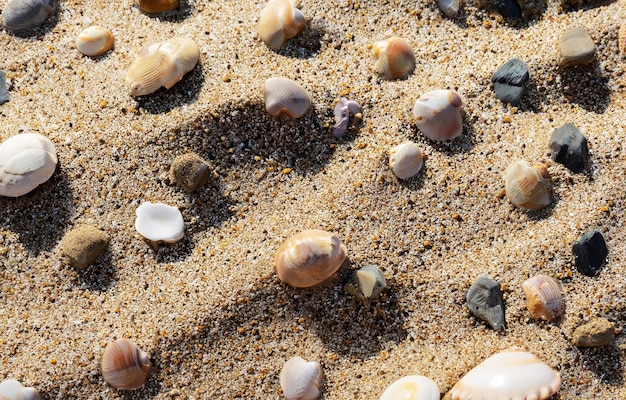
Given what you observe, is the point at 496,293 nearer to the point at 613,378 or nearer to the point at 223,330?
the point at 613,378

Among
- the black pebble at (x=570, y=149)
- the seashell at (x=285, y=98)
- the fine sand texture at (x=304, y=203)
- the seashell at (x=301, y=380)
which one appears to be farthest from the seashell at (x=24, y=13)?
the black pebble at (x=570, y=149)

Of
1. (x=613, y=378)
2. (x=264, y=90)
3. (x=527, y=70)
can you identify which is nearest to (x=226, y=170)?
(x=264, y=90)

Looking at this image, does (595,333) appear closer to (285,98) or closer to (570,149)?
(570,149)

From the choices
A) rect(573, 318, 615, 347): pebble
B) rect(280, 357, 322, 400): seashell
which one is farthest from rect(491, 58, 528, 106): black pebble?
rect(280, 357, 322, 400): seashell

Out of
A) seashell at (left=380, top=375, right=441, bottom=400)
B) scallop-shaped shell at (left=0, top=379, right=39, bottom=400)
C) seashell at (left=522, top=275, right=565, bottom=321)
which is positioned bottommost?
scallop-shaped shell at (left=0, top=379, right=39, bottom=400)

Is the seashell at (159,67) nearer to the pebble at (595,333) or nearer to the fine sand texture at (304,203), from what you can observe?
the fine sand texture at (304,203)

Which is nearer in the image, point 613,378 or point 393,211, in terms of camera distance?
point 613,378

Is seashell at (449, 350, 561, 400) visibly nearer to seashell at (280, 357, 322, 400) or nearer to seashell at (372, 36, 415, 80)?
seashell at (280, 357, 322, 400)
